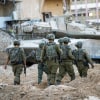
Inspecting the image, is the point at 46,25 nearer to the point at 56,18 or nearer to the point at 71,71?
the point at 56,18

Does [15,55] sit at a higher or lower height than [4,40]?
higher

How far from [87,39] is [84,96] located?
48.5ft

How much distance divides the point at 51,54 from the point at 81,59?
1.60m

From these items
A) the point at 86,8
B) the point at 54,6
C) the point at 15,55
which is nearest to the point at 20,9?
the point at 54,6

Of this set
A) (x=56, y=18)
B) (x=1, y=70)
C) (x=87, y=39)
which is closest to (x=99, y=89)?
(x=1, y=70)

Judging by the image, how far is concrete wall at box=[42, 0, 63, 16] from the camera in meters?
36.1

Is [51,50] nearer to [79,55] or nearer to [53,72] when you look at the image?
[53,72]

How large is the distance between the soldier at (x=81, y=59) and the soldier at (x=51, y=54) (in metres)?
1.25

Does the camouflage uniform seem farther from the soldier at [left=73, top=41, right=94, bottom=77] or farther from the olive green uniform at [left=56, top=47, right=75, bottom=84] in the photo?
the soldier at [left=73, top=41, right=94, bottom=77]

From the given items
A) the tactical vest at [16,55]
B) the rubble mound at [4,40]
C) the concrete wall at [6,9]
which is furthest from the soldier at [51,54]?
the concrete wall at [6,9]

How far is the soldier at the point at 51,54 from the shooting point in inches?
468

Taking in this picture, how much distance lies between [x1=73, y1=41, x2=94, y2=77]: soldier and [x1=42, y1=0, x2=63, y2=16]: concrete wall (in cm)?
2246

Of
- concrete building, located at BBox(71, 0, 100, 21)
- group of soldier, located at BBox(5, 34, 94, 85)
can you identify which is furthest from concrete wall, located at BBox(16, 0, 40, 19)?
concrete building, located at BBox(71, 0, 100, 21)

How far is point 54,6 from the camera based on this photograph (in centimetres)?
3672
